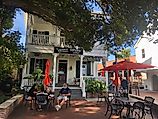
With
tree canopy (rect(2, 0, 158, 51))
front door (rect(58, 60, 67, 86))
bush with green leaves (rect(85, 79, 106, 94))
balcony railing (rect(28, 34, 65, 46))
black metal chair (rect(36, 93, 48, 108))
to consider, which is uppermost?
balcony railing (rect(28, 34, 65, 46))

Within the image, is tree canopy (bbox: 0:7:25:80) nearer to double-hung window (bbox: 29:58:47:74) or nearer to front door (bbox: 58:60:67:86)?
double-hung window (bbox: 29:58:47:74)

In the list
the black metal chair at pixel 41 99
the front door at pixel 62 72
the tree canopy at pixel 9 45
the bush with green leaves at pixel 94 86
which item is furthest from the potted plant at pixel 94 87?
the black metal chair at pixel 41 99

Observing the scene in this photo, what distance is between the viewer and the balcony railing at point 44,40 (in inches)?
773

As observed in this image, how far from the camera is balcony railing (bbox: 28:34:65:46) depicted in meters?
19.6

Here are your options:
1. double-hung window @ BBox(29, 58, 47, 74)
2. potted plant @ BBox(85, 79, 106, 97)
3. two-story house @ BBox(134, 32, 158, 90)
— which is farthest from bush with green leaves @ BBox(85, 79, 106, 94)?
two-story house @ BBox(134, 32, 158, 90)

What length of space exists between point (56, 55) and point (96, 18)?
9.50 metres

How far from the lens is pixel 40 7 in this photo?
9953 millimetres

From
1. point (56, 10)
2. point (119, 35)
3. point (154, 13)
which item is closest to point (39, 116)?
point (56, 10)

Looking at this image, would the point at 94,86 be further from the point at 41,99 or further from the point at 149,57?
the point at 149,57

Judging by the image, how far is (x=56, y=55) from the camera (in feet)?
64.4

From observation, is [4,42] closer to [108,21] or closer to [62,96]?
[62,96]

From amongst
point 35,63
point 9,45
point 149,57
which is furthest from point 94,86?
point 149,57

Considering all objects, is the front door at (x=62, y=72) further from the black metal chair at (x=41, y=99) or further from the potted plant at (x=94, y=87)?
the black metal chair at (x=41, y=99)

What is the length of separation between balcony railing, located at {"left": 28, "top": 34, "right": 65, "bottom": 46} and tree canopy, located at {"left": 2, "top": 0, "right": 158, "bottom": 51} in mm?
8301
